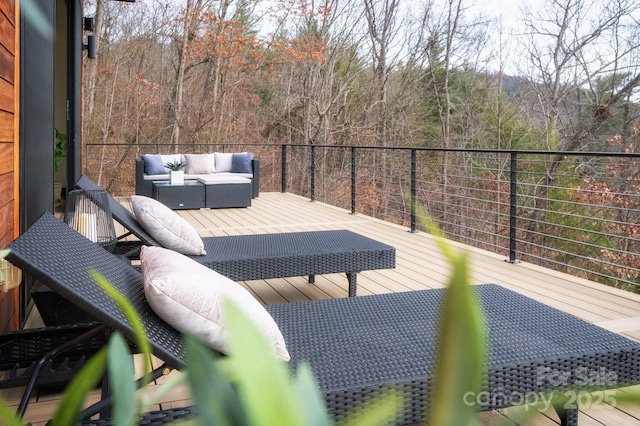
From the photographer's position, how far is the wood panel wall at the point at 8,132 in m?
1.92

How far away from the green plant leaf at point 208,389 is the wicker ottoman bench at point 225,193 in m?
6.94

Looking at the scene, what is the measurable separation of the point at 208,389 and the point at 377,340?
4.87 ft

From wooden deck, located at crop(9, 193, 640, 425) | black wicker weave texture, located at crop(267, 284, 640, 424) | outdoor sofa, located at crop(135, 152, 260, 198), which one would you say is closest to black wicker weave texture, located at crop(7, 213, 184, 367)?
black wicker weave texture, located at crop(267, 284, 640, 424)

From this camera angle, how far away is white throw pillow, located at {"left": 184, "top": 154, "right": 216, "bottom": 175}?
8.17 m

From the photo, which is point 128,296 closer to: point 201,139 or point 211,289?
point 211,289

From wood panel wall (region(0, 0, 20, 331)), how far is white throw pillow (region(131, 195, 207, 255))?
673mm

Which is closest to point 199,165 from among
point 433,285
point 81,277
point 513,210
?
point 513,210

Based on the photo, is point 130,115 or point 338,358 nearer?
point 338,358

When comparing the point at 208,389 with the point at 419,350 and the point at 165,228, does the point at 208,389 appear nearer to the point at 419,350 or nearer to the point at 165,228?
the point at 419,350

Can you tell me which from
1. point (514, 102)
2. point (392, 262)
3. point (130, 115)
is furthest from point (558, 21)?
point (392, 262)

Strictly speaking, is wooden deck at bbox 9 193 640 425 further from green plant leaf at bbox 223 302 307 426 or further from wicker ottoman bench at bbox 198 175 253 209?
green plant leaf at bbox 223 302 307 426

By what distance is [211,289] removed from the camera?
1.48m

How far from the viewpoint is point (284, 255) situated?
2.88 metres

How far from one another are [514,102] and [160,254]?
11.4 metres
